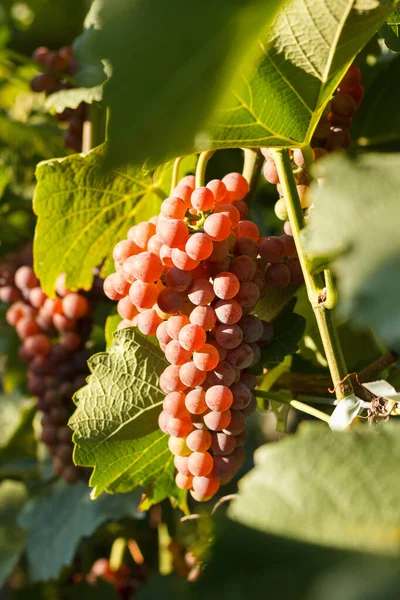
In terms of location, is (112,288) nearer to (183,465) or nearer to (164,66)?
(183,465)

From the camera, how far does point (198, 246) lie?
2.18 feet

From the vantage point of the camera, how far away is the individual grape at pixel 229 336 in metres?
0.69

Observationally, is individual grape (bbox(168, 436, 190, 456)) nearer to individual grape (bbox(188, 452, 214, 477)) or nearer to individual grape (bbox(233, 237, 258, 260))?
individual grape (bbox(188, 452, 214, 477))

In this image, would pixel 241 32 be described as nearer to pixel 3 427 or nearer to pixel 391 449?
pixel 391 449

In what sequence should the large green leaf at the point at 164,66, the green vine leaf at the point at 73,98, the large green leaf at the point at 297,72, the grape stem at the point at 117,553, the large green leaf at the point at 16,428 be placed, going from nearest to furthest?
the large green leaf at the point at 164,66, the large green leaf at the point at 297,72, the green vine leaf at the point at 73,98, the grape stem at the point at 117,553, the large green leaf at the point at 16,428

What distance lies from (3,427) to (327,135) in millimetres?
1113

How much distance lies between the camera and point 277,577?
13.2 inches

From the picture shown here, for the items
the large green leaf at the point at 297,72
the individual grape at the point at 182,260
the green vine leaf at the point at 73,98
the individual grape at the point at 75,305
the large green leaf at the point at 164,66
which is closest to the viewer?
the large green leaf at the point at 164,66

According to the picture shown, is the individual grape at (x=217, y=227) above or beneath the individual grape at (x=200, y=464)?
above

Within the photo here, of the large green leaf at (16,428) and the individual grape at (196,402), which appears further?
the large green leaf at (16,428)

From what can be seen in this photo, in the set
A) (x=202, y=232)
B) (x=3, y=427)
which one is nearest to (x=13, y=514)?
(x=3, y=427)

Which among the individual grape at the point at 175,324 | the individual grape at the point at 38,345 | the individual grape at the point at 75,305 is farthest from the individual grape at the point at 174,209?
the individual grape at the point at 38,345

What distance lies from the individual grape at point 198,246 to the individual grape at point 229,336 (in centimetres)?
8

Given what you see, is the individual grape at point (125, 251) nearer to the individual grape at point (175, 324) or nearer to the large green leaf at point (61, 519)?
the individual grape at point (175, 324)
